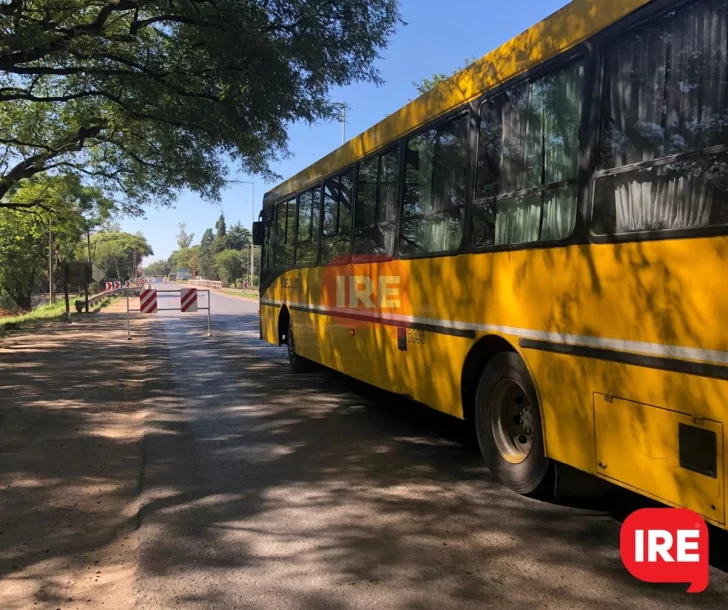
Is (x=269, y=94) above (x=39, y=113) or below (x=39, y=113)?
below

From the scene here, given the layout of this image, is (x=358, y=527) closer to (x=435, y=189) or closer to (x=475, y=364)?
(x=475, y=364)

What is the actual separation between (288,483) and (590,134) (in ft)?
11.8

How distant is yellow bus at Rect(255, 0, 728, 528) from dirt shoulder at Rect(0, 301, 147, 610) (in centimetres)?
290

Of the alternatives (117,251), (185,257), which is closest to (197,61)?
(117,251)

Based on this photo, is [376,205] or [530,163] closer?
[530,163]

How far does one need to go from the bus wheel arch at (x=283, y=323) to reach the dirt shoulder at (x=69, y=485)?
267cm

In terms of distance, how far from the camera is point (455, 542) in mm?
3928

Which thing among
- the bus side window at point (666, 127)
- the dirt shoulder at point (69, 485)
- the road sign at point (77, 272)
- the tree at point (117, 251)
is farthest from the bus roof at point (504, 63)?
the tree at point (117, 251)

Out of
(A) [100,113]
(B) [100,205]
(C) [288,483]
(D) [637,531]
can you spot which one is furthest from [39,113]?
(D) [637,531]

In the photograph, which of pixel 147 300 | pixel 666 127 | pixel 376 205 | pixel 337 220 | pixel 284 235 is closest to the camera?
pixel 666 127

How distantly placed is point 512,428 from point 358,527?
1.53 metres

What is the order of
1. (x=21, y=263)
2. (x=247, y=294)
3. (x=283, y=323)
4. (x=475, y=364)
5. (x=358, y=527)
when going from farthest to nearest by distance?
(x=247, y=294) → (x=21, y=263) → (x=283, y=323) → (x=475, y=364) → (x=358, y=527)

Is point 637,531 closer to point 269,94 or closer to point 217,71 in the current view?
point 269,94

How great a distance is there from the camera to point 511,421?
16.0 feet
